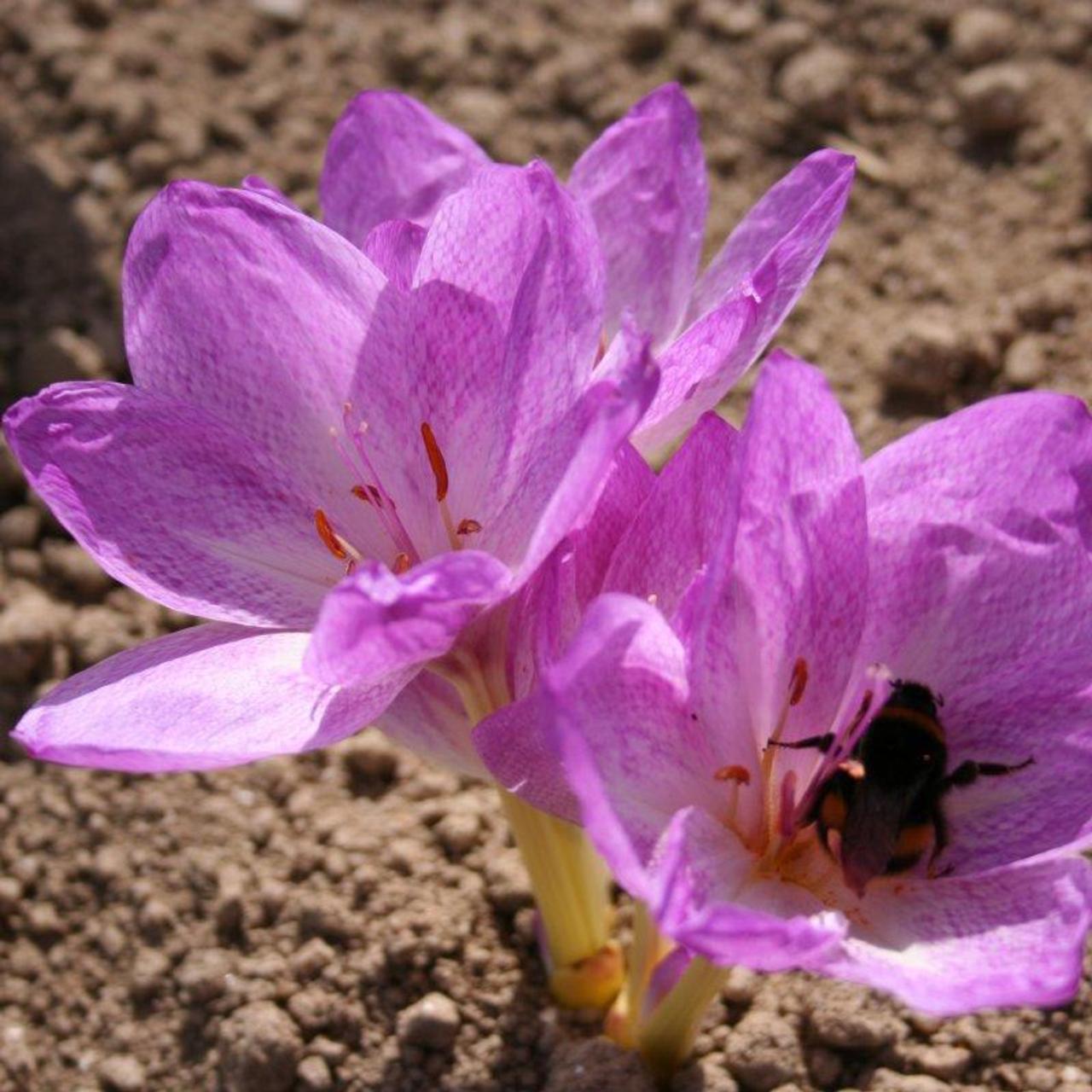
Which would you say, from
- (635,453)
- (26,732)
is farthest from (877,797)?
(26,732)

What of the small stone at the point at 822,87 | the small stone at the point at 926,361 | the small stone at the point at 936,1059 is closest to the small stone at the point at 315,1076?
the small stone at the point at 936,1059

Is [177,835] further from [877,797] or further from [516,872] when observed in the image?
[877,797]

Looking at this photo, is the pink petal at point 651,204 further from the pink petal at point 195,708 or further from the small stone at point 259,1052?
the small stone at point 259,1052

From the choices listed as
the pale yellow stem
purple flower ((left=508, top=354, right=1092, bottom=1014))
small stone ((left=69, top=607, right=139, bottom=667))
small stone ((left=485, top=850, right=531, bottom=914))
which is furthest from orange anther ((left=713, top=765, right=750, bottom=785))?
small stone ((left=69, top=607, right=139, bottom=667))

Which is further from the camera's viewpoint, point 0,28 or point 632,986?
point 0,28

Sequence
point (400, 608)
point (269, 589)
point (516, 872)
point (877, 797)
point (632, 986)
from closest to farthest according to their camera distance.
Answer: point (400, 608) → point (877, 797) → point (269, 589) → point (632, 986) → point (516, 872)

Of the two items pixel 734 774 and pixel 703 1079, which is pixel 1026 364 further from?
pixel 734 774
